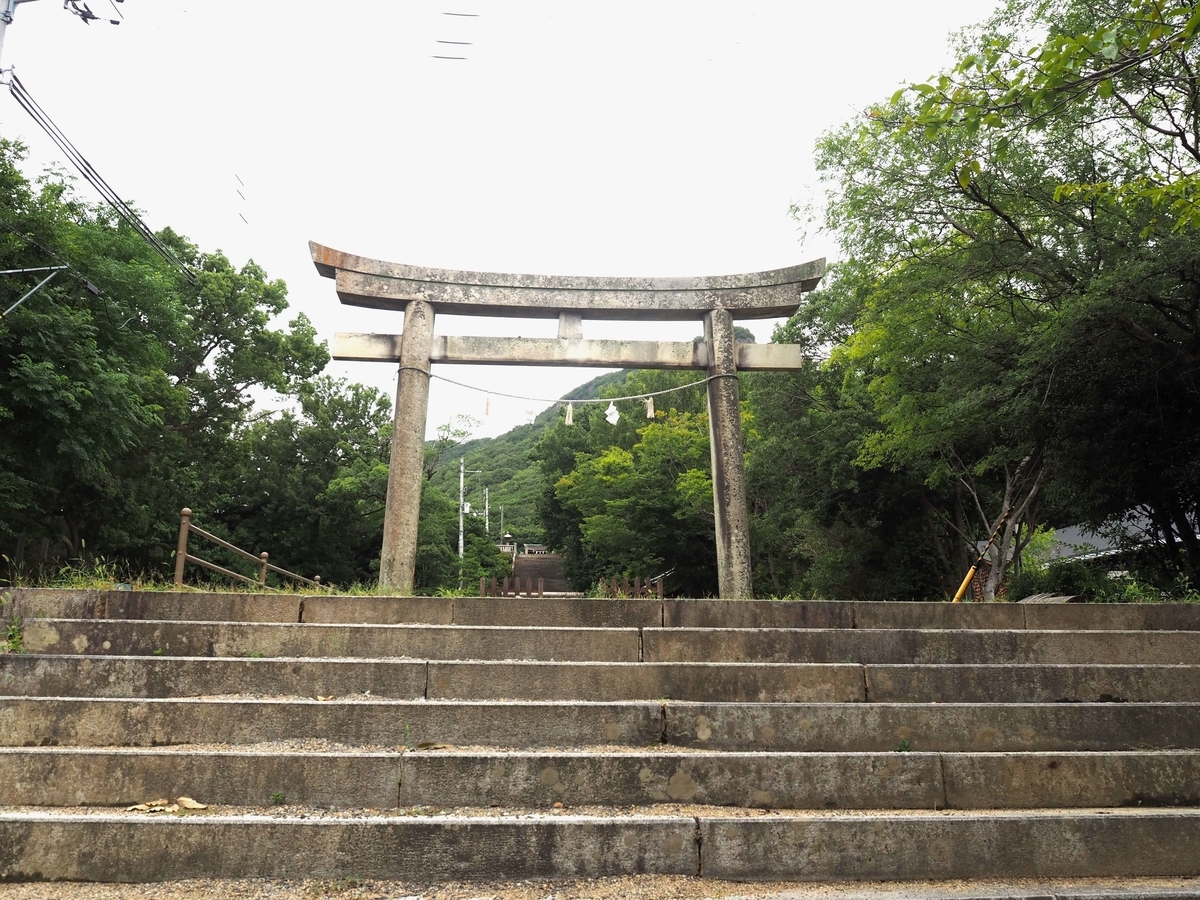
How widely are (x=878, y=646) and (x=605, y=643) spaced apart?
2021 mm

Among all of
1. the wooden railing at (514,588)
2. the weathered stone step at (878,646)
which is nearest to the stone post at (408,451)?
the wooden railing at (514,588)

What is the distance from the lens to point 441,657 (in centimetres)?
525

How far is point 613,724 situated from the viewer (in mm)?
4387

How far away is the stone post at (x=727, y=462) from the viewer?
9.16m

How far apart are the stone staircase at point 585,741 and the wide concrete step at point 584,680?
0.05ft

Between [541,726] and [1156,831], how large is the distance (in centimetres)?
321

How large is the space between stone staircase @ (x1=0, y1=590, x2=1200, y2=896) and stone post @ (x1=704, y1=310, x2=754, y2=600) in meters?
3.16

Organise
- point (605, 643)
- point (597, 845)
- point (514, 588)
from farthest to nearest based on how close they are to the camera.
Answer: point (514, 588) → point (605, 643) → point (597, 845)

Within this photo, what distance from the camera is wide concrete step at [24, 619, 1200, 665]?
5.15m

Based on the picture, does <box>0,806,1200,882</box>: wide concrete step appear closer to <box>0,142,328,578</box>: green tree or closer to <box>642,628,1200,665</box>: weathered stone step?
<box>642,628,1200,665</box>: weathered stone step

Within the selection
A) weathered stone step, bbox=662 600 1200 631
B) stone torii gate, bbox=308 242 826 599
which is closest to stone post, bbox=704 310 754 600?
stone torii gate, bbox=308 242 826 599

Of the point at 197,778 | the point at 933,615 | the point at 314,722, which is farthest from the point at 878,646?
the point at 197,778

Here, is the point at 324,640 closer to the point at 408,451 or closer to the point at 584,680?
the point at 584,680

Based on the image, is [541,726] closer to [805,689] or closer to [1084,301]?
[805,689]
